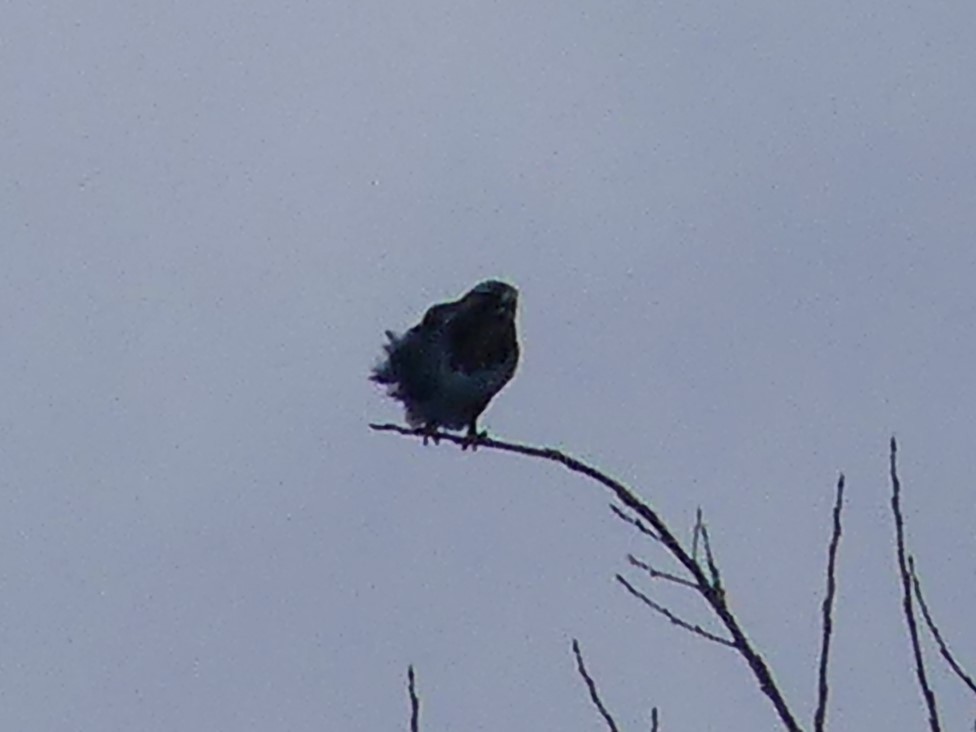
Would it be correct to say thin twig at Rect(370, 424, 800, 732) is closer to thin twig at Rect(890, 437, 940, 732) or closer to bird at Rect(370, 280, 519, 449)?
thin twig at Rect(890, 437, 940, 732)

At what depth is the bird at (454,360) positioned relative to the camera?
965 cm

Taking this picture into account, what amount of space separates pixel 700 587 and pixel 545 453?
2.68 ft

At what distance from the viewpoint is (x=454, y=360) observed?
974 centimetres

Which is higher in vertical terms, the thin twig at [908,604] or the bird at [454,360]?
the bird at [454,360]

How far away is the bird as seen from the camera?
9.65 meters

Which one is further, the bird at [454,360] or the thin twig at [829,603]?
the bird at [454,360]

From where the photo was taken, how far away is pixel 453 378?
9.67 meters

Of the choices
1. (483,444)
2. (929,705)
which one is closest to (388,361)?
(483,444)

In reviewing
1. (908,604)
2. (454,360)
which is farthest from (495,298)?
(908,604)

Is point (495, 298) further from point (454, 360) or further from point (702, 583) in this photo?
point (702, 583)

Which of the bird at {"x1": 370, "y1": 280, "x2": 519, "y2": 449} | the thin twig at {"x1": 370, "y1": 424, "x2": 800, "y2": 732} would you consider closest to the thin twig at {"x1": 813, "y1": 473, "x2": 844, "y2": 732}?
the thin twig at {"x1": 370, "y1": 424, "x2": 800, "y2": 732}

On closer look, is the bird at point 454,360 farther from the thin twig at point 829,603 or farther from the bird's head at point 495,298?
the thin twig at point 829,603

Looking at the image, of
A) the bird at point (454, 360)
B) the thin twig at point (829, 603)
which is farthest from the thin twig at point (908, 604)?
the bird at point (454, 360)

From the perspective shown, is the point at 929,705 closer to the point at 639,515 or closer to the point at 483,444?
the point at 639,515
